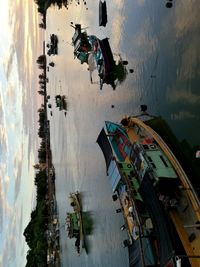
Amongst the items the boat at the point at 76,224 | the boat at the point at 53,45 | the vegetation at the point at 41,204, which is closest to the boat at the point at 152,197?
the boat at the point at 76,224

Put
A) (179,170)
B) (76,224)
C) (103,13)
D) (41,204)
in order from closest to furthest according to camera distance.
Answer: (179,170)
(103,13)
(76,224)
(41,204)

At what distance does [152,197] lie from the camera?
904 centimetres

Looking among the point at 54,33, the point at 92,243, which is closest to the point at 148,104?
the point at 92,243

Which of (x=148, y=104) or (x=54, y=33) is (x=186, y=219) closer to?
(x=148, y=104)

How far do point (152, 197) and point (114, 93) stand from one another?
6.18 meters

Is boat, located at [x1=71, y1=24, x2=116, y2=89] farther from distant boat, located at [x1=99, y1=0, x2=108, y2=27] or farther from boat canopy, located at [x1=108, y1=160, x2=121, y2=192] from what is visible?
boat canopy, located at [x1=108, y1=160, x2=121, y2=192]

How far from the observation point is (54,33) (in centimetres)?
2352

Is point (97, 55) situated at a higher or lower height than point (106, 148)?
higher

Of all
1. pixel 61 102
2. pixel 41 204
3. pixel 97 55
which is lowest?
pixel 97 55

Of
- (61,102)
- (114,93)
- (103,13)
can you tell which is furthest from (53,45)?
(114,93)

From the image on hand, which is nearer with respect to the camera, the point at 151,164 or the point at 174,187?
the point at 174,187

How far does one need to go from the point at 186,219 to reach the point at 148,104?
14.0 feet

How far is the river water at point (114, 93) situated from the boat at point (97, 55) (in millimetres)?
367

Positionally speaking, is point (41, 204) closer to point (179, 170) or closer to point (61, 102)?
point (61, 102)
